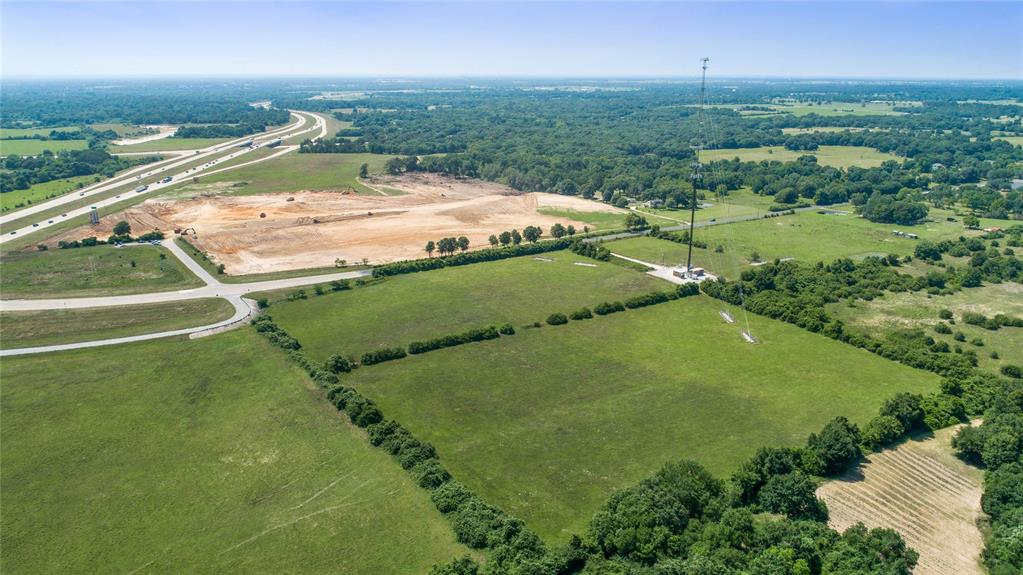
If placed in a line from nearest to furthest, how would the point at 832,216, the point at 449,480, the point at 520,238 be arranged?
the point at 449,480 → the point at 520,238 → the point at 832,216

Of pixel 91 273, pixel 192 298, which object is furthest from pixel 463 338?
pixel 91 273

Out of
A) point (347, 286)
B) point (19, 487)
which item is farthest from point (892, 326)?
point (19, 487)

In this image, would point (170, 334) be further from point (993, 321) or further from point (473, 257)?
point (993, 321)

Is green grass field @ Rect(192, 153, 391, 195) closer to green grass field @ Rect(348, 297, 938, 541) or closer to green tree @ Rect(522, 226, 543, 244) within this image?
green tree @ Rect(522, 226, 543, 244)

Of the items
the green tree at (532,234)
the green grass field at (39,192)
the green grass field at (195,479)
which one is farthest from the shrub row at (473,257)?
the green grass field at (39,192)

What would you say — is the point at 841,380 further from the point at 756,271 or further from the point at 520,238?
the point at 520,238

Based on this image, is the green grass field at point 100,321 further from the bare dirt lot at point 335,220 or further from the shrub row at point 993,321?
the shrub row at point 993,321
